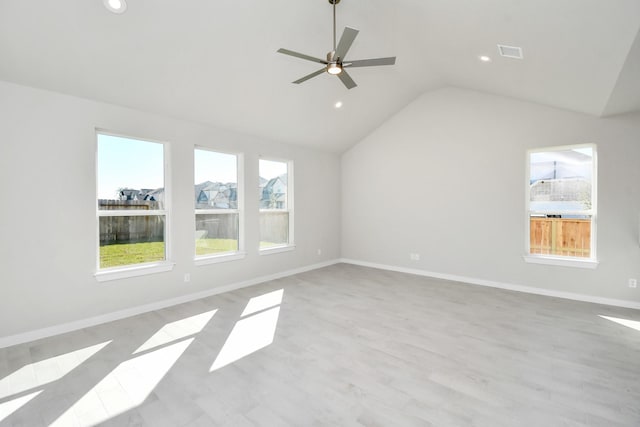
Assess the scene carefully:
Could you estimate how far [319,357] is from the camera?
2680 mm

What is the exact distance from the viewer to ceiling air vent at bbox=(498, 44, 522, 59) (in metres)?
3.07

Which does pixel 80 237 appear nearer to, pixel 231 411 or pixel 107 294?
pixel 107 294

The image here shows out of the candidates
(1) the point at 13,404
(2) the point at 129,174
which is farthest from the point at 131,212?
(1) the point at 13,404

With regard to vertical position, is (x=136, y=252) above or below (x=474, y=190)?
below

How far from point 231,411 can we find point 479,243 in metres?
4.55

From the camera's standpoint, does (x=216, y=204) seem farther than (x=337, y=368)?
Yes

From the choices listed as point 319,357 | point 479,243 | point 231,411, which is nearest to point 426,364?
point 319,357

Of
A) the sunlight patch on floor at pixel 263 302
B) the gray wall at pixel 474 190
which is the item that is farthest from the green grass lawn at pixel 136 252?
the gray wall at pixel 474 190

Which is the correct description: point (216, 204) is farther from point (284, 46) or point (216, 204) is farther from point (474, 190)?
point (474, 190)

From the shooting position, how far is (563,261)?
4309mm

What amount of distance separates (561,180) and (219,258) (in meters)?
5.24

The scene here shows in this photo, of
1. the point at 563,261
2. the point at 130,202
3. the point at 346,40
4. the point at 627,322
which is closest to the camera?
the point at 346,40


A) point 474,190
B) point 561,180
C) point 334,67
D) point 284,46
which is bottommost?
point 474,190

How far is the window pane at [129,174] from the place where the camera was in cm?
355
